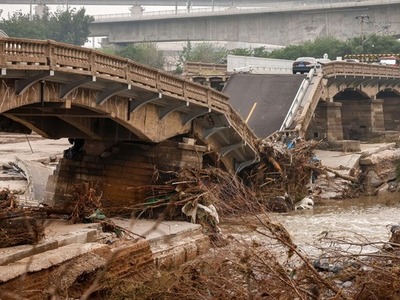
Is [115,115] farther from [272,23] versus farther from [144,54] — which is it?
[144,54]

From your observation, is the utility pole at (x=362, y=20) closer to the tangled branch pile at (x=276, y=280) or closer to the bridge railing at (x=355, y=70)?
the bridge railing at (x=355, y=70)

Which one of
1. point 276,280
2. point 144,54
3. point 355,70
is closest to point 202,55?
point 144,54

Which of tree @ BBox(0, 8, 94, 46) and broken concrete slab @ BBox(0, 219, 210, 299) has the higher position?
tree @ BBox(0, 8, 94, 46)

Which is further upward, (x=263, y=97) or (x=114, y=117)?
(x=263, y=97)

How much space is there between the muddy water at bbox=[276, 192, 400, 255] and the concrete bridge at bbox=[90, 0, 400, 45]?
1754 inches

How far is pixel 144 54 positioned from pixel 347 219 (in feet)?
193

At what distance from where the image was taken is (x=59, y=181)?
29703mm

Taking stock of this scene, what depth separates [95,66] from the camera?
2238cm

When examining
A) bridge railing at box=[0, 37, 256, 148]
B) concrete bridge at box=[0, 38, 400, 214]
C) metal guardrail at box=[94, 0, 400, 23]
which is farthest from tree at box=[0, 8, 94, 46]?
bridge railing at box=[0, 37, 256, 148]

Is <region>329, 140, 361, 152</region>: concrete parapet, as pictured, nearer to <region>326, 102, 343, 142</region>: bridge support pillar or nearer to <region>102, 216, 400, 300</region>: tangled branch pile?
<region>326, 102, 343, 142</region>: bridge support pillar

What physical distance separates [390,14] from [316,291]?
233ft

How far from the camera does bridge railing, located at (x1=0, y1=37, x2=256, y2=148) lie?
19719 millimetres

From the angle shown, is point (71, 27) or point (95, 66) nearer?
point (95, 66)

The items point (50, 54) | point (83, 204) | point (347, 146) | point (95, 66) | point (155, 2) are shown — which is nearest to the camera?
point (50, 54)
